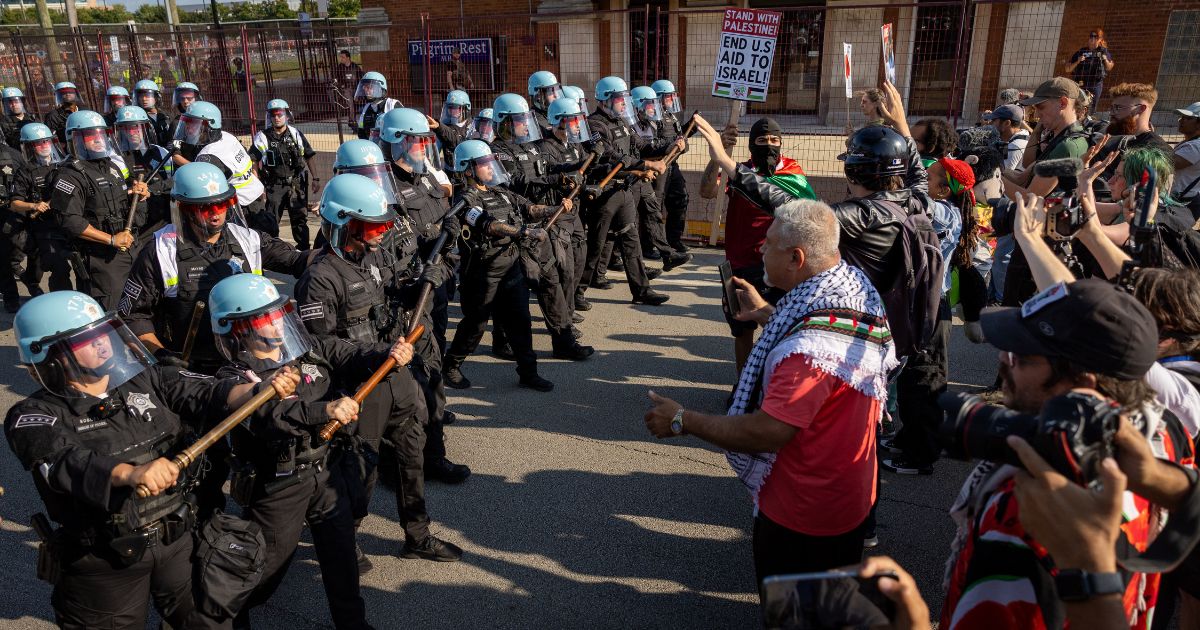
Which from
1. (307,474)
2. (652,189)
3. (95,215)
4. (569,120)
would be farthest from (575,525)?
(95,215)

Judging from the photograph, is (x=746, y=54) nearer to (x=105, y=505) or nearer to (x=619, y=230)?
(x=619, y=230)

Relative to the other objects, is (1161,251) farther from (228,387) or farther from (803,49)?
(803,49)

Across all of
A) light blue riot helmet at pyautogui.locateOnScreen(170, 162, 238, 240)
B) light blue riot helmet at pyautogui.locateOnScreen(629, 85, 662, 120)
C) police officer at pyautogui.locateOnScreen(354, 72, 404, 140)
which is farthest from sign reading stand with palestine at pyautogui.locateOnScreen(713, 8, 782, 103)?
light blue riot helmet at pyautogui.locateOnScreen(170, 162, 238, 240)

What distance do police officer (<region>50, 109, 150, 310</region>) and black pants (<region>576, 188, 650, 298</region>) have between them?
4222mm

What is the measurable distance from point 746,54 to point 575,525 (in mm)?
6188

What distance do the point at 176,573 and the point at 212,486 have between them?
3.22 ft

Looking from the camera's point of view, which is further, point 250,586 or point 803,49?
point 803,49

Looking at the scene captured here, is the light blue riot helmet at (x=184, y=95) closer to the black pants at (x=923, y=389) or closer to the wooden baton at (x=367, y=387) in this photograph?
the wooden baton at (x=367, y=387)

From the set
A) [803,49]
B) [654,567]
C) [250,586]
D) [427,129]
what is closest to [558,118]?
[427,129]

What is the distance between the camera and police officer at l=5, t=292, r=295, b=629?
2.69 metres

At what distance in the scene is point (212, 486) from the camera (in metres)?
3.92

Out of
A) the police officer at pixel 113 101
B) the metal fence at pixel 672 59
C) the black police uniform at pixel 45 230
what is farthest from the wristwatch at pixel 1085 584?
the police officer at pixel 113 101

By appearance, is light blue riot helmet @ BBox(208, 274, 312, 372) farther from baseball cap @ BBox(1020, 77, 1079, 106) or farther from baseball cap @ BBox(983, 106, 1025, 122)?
baseball cap @ BBox(983, 106, 1025, 122)

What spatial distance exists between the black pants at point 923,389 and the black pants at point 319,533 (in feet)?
10.8
